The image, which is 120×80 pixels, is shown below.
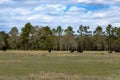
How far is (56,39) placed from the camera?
649 ft

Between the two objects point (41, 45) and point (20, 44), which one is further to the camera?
point (20, 44)

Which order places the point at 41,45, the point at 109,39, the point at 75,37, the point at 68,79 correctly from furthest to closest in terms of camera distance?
the point at 75,37
the point at 109,39
the point at 41,45
the point at 68,79

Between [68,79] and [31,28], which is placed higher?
[31,28]

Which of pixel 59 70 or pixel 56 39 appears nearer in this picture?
pixel 59 70

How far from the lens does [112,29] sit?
600ft

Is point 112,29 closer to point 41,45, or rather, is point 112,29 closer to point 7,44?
point 41,45

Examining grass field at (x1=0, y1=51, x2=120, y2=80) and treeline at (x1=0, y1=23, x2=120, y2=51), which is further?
treeline at (x1=0, y1=23, x2=120, y2=51)

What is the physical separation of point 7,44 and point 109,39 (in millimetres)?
55603

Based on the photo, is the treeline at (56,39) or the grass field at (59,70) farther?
the treeline at (56,39)

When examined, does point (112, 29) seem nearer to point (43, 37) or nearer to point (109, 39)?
point (109, 39)

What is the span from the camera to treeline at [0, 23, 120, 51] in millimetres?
176375

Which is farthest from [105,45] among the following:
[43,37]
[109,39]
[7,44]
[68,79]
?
[68,79]

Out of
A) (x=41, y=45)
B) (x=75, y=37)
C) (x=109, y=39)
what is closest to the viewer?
(x=41, y=45)

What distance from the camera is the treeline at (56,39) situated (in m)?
176
